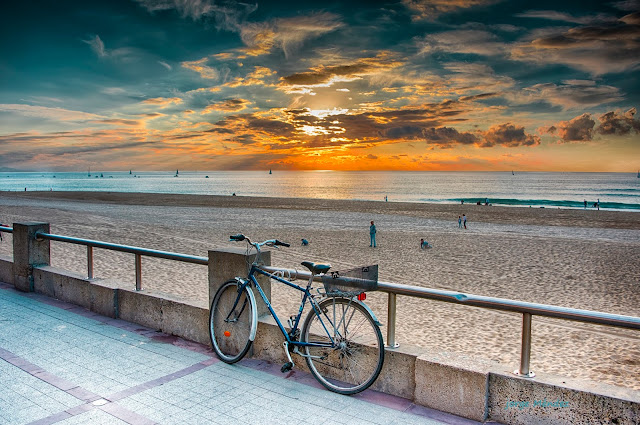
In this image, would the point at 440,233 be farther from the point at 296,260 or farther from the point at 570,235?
the point at 296,260

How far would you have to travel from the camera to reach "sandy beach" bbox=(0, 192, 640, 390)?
10.4 meters

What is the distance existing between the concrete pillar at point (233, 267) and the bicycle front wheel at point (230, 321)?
14 centimetres

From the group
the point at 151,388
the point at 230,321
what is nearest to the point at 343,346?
the point at 230,321

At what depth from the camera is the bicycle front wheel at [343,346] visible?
4281 mm

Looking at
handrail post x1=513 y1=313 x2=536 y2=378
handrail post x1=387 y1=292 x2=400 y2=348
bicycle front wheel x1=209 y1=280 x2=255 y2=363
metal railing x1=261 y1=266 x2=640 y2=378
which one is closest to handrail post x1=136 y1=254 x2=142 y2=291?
bicycle front wheel x1=209 y1=280 x2=255 y2=363

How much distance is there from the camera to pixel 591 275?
18484mm

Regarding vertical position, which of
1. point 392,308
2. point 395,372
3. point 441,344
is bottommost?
point 441,344

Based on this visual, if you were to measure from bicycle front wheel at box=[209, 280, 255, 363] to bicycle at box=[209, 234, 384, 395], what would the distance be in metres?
0.01

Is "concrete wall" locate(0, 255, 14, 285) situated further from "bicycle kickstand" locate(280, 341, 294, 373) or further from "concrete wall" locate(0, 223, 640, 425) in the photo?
"bicycle kickstand" locate(280, 341, 294, 373)

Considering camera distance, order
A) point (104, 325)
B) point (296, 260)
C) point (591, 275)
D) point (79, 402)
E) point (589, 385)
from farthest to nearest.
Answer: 1. point (296, 260)
2. point (591, 275)
3. point (104, 325)
4. point (79, 402)
5. point (589, 385)

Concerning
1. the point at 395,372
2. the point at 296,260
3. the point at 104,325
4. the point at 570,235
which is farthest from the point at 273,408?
the point at 570,235

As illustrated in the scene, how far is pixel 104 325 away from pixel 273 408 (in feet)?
11.0

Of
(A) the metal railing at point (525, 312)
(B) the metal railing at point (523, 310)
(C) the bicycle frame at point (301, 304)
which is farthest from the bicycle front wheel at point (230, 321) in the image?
(A) the metal railing at point (525, 312)

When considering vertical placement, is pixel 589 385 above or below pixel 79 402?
above
